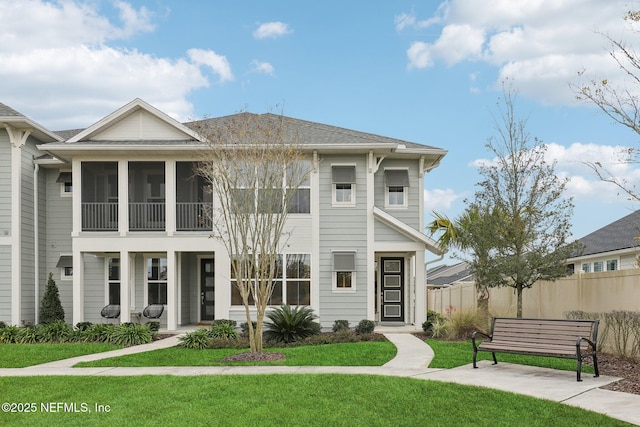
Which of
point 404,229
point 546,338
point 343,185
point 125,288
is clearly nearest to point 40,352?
point 125,288

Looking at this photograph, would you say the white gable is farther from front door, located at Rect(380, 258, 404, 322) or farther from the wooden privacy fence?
the wooden privacy fence

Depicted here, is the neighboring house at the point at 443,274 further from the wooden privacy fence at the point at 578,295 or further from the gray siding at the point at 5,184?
the gray siding at the point at 5,184

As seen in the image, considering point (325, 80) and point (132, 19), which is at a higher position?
point (132, 19)

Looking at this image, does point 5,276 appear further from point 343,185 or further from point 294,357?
point 294,357

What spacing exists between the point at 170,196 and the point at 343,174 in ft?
17.6

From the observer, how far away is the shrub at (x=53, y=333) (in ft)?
55.7

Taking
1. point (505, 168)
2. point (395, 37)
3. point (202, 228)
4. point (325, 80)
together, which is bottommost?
point (202, 228)

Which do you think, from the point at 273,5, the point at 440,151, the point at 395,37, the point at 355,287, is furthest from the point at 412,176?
the point at 273,5

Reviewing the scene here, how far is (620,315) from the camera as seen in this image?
12.2m

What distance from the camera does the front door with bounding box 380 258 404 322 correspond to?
21078 millimetres

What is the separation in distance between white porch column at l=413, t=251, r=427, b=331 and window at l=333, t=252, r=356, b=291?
1.92 metres

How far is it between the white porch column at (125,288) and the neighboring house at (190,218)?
1.2 inches

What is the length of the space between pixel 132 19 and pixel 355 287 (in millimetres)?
9777

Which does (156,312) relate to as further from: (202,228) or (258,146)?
(258,146)
